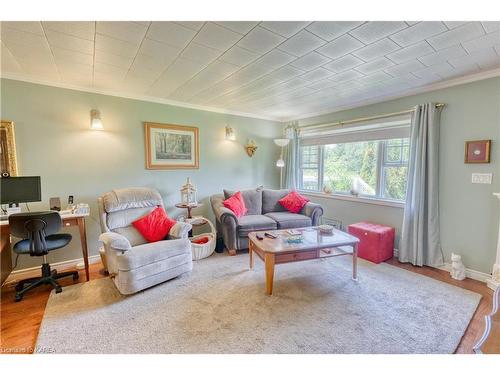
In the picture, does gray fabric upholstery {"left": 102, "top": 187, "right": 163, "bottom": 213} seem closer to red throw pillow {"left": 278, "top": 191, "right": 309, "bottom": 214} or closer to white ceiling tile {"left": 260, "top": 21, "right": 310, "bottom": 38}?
red throw pillow {"left": 278, "top": 191, "right": 309, "bottom": 214}

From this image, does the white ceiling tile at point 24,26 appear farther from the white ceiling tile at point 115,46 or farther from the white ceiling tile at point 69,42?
the white ceiling tile at point 115,46

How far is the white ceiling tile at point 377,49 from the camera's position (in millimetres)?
1858

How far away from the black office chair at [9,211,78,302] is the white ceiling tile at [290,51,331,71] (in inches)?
110

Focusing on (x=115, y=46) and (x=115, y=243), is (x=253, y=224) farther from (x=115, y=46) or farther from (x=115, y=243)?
(x=115, y=46)

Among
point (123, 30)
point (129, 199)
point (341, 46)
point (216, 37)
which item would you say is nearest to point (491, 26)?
point (341, 46)

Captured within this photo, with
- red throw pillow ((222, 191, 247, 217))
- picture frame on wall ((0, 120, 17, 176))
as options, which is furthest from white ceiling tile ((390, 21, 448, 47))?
picture frame on wall ((0, 120, 17, 176))

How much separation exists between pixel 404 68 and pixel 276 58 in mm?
1362

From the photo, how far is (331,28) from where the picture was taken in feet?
5.38

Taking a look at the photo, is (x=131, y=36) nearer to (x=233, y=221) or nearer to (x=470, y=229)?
(x=233, y=221)

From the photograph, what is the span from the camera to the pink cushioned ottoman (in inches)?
119

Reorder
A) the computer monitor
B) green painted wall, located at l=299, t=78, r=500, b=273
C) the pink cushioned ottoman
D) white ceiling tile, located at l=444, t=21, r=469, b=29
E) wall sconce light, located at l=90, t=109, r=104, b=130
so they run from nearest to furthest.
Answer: white ceiling tile, located at l=444, t=21, r=469, b=29
the computer monitor
green painted wall, located at l=299, t=78, r=500, b=273
wall sconce light, located at l=90, t=109, r=104, b=130
the pink cushioned ottoman
